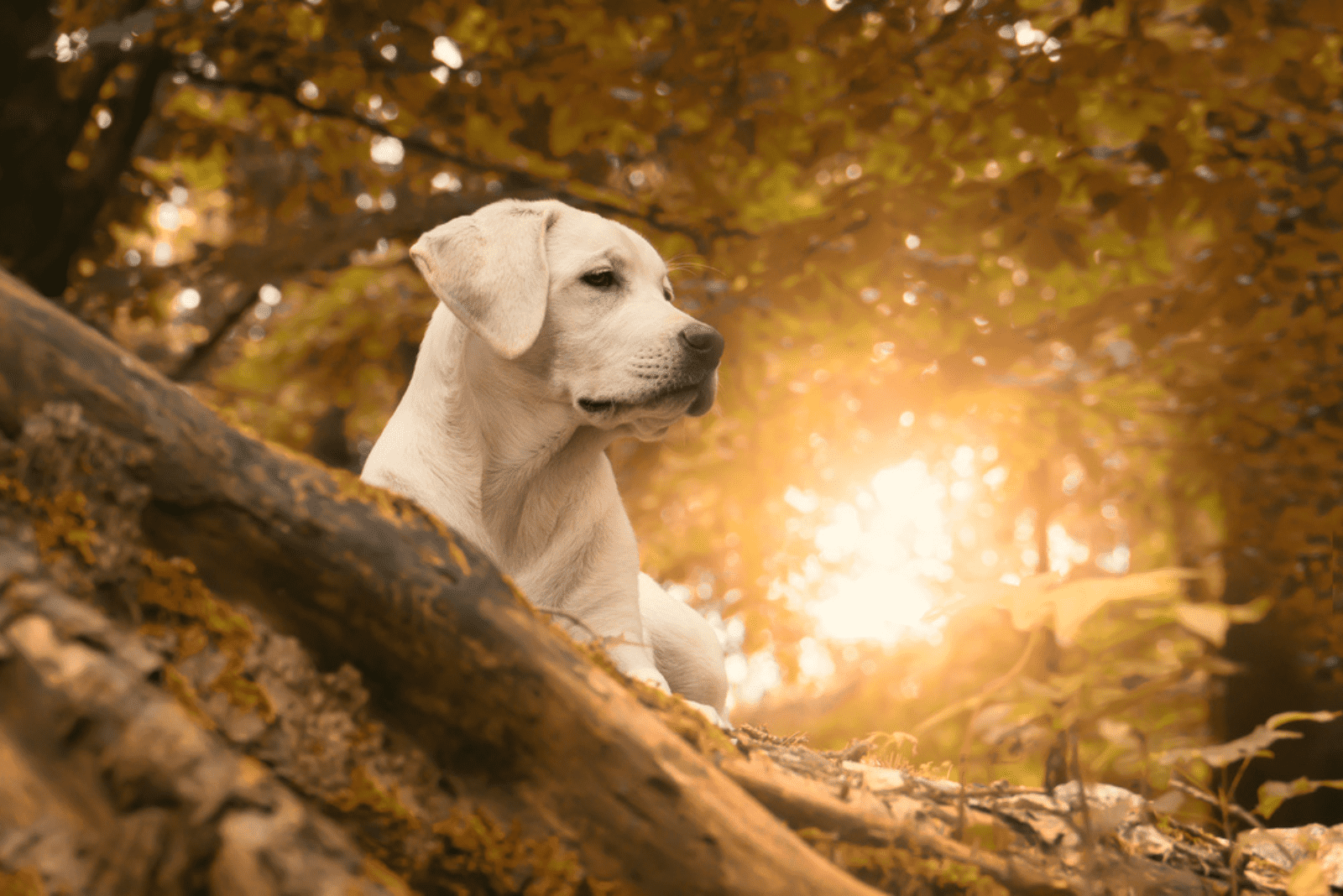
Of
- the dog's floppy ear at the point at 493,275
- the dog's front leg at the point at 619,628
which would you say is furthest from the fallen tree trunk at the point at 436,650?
the dog's floppy ear at the point at 493,275

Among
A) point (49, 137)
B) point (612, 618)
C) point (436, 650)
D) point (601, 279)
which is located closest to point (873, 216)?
point (601, 279)

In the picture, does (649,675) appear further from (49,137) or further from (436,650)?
(49,137)

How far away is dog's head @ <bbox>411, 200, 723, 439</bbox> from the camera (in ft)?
10.5

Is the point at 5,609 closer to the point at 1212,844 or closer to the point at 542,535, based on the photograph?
the point at 542,535

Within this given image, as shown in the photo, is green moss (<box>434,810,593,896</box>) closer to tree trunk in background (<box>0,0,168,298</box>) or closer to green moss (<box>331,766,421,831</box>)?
green moss (<box>331,766,421,831</box>)

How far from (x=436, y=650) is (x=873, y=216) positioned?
17.0ft

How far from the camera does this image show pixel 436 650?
1.90 m

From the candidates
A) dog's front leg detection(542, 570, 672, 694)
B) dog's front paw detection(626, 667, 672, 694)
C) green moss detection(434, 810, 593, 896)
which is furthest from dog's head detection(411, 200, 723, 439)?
green moss detection(434, 810, 593, 896)

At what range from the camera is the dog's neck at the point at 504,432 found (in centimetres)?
333

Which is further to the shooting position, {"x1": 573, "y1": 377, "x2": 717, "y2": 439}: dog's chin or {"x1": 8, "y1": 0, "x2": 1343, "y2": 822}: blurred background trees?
{"x1": 8, "y1": 0, "x2": 1343, "y2": 822}: blurred background trees

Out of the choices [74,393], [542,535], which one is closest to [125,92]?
[542,535]

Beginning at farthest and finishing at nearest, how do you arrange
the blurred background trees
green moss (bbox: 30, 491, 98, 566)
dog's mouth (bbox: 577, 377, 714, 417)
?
the blurred background trees → dog's mouth (bbox: 577, 377, 714, 417) → green moss (bbox: 30, 491, 98, 566)

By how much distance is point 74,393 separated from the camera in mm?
1734

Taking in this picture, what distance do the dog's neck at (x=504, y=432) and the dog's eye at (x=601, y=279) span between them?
470 millimetres
